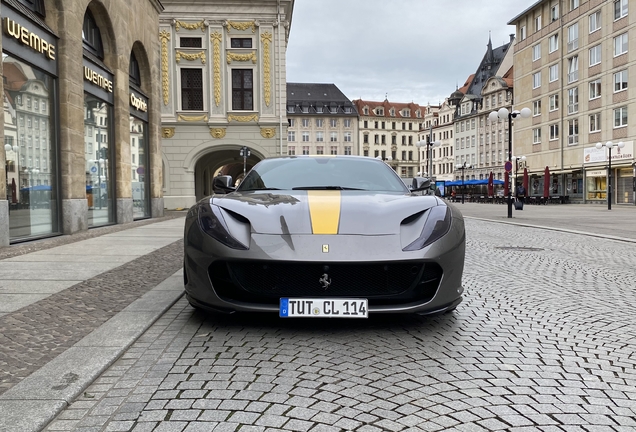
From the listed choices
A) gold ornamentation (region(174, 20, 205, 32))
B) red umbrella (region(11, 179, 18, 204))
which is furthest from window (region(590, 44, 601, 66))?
red umbrella (region(11, 179, 18, 204))

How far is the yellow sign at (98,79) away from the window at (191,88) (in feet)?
53.7

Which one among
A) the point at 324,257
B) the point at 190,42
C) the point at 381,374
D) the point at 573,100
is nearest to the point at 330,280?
the point at 324,257

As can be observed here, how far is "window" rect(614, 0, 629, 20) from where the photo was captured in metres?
39.5

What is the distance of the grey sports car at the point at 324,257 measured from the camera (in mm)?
3637

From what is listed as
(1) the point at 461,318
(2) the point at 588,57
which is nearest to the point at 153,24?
(1) the point at 461,318

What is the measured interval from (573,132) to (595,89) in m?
4.14

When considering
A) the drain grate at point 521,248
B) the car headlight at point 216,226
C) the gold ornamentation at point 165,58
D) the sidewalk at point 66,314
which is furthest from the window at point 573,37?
the car headlight at point 216,226

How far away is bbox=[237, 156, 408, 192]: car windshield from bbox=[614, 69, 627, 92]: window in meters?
41.1

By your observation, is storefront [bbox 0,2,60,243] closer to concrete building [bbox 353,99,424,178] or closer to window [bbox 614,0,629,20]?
window [bbox 614,0,629,20]

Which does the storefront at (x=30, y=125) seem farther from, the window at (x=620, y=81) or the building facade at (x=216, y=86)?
the window at (x=620, y=81)

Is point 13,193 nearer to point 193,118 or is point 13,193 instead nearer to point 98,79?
point 98,79

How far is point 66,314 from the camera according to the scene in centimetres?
457

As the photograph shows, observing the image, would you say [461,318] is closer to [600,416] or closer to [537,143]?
[600,416]

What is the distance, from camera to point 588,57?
43875 millimetres
